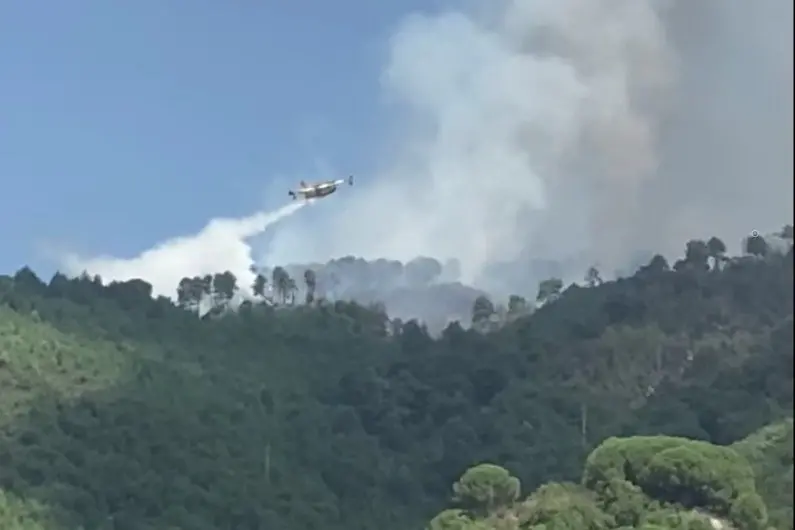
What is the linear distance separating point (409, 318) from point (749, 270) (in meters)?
27.5

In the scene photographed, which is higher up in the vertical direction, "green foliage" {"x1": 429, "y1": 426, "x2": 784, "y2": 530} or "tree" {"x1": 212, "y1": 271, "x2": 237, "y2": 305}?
"tree" {"x1": 212, "y1": 271, "x2": 237, "y2": 305}

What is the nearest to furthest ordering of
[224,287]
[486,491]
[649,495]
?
[649,495]
[486,491]
[224,287]

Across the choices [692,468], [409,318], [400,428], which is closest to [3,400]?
[400,428]

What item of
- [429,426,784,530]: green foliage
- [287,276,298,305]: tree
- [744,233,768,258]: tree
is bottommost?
[429,426,784,530]: green foliage

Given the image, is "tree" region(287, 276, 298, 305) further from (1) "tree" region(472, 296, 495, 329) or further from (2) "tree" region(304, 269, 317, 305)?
(1) "tree" region(472, 296, 495, 329)

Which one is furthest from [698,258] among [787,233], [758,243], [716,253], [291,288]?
[787,233]

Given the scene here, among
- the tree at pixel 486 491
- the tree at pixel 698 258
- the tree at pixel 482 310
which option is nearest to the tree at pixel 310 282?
the tree at pixel 482 310

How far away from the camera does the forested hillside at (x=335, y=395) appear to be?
53.0m

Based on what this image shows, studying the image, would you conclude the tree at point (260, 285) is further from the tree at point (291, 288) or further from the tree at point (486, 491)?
the tree at point (486, 491)

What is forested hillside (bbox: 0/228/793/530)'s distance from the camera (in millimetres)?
53000

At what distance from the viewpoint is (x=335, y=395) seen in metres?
68.9

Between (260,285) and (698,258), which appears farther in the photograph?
(260,285)

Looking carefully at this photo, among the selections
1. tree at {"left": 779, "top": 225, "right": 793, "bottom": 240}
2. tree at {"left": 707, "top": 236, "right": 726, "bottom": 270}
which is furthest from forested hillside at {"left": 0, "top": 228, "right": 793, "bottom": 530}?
tree at {"left": 779, "top": 225, "right": 793, "bottom": 240}

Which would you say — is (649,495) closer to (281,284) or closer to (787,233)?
(787,233)
